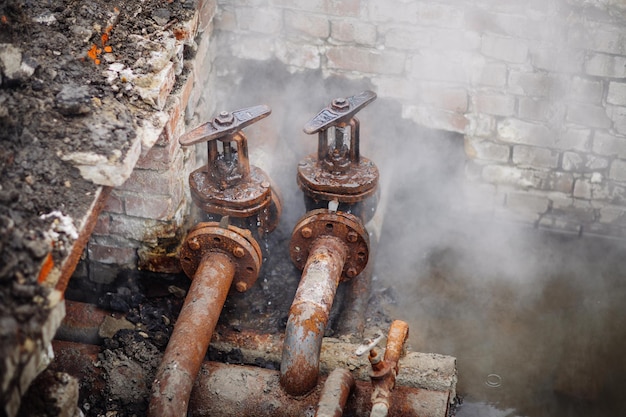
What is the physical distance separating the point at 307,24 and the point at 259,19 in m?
0.30

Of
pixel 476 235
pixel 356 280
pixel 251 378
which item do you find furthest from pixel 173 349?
pixel 476 235

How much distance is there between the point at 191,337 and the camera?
2873 mm

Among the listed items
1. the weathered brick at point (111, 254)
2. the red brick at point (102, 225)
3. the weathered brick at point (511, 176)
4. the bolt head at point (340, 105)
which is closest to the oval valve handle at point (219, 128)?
the bolt head at point (340, 105)

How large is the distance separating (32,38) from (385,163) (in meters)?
2.09

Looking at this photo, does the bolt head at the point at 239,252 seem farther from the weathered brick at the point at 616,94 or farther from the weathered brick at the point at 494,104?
the weathered brick at the point at 616,94

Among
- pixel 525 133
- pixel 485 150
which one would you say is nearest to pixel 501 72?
pixel 525 133

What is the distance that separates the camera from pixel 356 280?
3686 mm

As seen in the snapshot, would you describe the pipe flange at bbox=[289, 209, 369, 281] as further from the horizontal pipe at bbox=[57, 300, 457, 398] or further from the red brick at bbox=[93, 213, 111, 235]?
the red brick at bbox=[93, 213, 111, 235]

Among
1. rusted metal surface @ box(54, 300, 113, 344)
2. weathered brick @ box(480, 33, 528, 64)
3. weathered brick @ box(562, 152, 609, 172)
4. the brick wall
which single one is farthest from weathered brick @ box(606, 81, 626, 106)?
rusted metal surface @ box(54, 300, 113, 344)

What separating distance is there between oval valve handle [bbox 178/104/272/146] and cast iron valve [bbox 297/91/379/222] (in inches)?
15.2

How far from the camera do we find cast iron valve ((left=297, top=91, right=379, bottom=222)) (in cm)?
337

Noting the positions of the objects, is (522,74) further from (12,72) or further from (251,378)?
(12,72)

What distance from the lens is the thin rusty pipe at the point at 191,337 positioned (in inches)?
105

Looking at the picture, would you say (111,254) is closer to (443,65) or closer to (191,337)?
(191,337)
